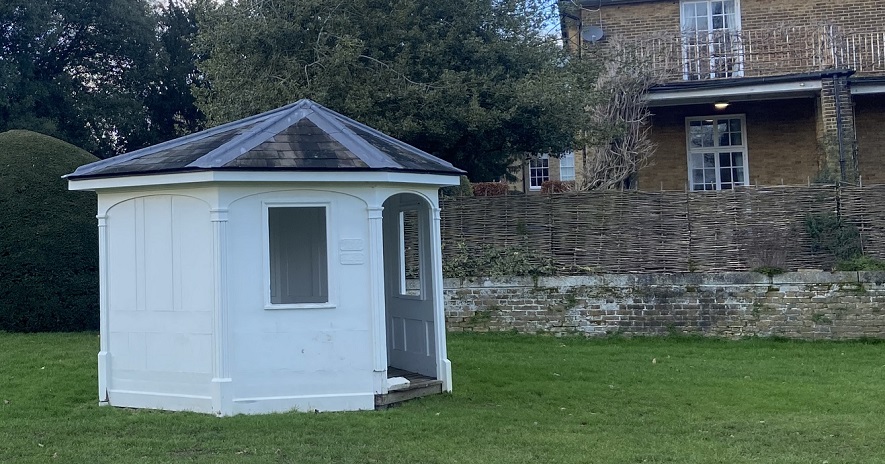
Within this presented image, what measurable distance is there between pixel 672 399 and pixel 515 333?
5.58m

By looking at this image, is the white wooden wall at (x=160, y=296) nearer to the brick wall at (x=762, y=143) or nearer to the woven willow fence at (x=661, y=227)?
the woven willow fence at (x=661, y=227)

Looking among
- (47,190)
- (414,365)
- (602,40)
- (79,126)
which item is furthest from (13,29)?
(414,365)

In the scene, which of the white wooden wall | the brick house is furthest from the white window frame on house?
the white wooden wall

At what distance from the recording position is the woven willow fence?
49.8 ft

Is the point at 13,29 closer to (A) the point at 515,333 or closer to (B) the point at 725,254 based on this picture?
(A) the point at 515,333

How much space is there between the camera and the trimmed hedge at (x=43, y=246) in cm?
1502

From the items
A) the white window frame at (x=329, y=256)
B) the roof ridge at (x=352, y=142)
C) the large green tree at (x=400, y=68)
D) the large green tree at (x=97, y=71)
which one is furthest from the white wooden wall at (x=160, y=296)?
the large green tree at (x=97, y=71)

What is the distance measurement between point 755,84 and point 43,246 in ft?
48.7

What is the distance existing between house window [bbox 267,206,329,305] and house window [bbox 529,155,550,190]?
20.0m

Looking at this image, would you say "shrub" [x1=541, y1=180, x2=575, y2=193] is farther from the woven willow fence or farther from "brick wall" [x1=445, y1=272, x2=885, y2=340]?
"brick wall" [x1=445, y1=272, x2=885, y2=340]

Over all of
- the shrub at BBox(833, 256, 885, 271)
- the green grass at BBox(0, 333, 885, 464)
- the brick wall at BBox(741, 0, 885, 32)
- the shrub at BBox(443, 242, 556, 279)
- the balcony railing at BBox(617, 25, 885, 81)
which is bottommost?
the green grass at BBox(0, 333, 885, 464)

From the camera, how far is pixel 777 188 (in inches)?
605

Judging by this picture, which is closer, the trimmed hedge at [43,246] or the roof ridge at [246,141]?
the roof ridge at [246,141]

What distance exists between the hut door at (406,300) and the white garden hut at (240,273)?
2.91 ft
